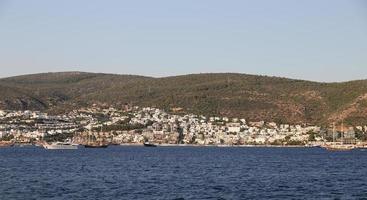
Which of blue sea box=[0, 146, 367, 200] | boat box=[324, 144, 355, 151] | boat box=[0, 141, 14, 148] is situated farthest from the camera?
boat box=[0, 141, 14, 148]

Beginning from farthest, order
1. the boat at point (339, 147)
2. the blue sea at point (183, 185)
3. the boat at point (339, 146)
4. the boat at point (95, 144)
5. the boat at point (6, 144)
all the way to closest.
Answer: the boat at point (6, 144), the boat at point (95, 144), the boat at point (339, 146), the boat at point (339, 147), the blue sea at point (183, 185)

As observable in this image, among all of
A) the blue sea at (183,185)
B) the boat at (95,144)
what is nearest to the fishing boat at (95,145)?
the boat at (95,144)

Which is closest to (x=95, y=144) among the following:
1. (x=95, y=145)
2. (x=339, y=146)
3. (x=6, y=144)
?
(x=95, y=145)

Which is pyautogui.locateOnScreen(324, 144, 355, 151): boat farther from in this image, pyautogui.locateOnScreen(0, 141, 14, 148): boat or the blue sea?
the blue sea

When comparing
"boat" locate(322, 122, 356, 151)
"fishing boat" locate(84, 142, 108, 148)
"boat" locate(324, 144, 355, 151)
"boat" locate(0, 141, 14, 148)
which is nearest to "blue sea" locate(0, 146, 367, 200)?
"boat" locate(324, 144, 355, 151)

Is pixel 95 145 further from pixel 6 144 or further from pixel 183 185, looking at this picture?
pixel 183 185

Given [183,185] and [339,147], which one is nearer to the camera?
[183,185]

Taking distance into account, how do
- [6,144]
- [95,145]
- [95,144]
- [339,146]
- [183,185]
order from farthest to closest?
[6,144] < [95,144] < [95,145] < [339,146] < [183,185]

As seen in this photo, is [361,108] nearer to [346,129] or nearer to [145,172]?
[346,129]

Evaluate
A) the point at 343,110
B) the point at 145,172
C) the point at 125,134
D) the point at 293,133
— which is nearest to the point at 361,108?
the point at 343,110

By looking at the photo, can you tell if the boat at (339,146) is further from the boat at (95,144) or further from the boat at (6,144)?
the boat at (6,144)

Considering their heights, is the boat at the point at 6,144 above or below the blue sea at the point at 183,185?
above

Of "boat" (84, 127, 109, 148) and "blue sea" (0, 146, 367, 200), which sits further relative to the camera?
"boat" (84, 127, 109, 148)

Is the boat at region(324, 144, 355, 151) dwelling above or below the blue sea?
above
